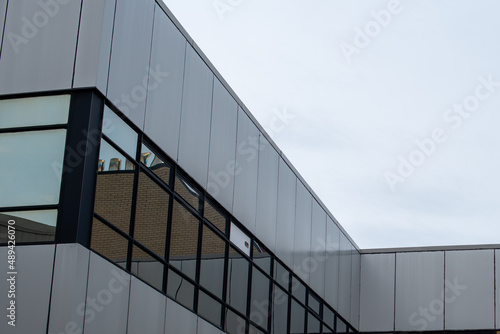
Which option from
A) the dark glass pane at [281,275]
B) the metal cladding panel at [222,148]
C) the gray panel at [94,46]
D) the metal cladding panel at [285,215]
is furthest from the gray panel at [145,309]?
the metal cladding panel at [285,215]

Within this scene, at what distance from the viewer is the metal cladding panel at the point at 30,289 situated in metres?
14.0

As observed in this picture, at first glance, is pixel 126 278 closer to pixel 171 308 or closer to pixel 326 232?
pixel 171 308

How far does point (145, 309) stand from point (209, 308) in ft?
11.5

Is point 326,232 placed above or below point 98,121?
above

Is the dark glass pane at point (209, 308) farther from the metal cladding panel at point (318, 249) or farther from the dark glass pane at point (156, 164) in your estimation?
the metal cladding panel at point (318, 249)

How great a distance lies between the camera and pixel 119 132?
15898 millimetres

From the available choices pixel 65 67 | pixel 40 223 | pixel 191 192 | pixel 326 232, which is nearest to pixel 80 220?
pixel 40 223

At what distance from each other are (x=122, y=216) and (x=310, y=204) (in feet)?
39.6

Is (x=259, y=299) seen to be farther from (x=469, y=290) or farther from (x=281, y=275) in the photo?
(x=469, y=290)

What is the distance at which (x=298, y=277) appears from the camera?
2555cm

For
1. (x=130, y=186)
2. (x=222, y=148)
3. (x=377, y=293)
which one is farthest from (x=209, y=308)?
(x=377, y=293)

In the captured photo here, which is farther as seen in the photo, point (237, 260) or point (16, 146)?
point (237, 260)

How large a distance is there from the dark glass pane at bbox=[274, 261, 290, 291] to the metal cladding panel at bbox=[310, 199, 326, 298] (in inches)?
77.2

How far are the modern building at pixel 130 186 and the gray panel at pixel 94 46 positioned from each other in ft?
0.07
